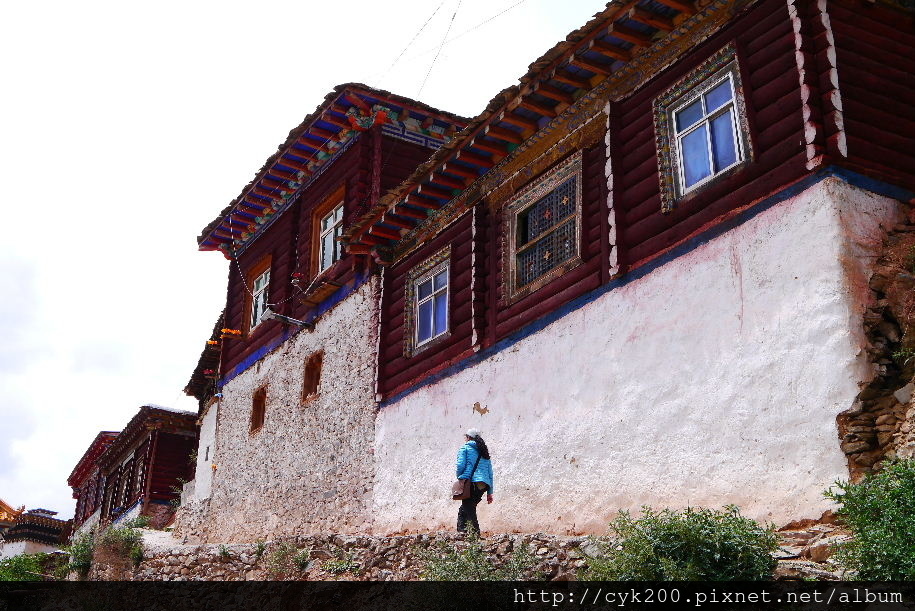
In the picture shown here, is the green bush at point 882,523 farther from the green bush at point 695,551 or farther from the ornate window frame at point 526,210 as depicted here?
the ornate window frame at point 526,210

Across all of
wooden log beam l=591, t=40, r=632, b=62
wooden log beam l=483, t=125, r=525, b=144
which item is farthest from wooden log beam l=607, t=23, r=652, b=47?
wooden log beam l=483, t=125, r=525, b=144

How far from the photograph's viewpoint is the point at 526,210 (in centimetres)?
1245

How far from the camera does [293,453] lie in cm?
1678

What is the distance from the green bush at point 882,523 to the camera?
5871mm

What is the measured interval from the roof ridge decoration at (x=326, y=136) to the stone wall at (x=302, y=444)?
10.6 feet

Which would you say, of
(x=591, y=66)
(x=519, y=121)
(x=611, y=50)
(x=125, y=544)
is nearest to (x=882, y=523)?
(x=611, y=50)

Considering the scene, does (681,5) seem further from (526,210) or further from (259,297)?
(259,297)

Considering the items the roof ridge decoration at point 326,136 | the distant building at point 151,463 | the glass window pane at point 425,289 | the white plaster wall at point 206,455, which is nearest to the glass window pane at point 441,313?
the glass window pane at point 425,289

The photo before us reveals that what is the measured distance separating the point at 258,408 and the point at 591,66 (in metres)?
11.0

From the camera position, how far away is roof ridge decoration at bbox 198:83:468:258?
17.0m

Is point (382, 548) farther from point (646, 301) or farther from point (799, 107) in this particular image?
point (799, 107)

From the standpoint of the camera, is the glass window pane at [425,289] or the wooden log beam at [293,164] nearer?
the glass window pane at [425,289]

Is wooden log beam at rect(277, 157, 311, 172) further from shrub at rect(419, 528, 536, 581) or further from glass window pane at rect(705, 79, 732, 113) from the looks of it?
shrub at rect(419, 528, 536, 581)

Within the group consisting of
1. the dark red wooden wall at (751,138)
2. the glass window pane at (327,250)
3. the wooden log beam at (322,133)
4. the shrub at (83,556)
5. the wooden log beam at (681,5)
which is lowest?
the shrub at (83,556)
